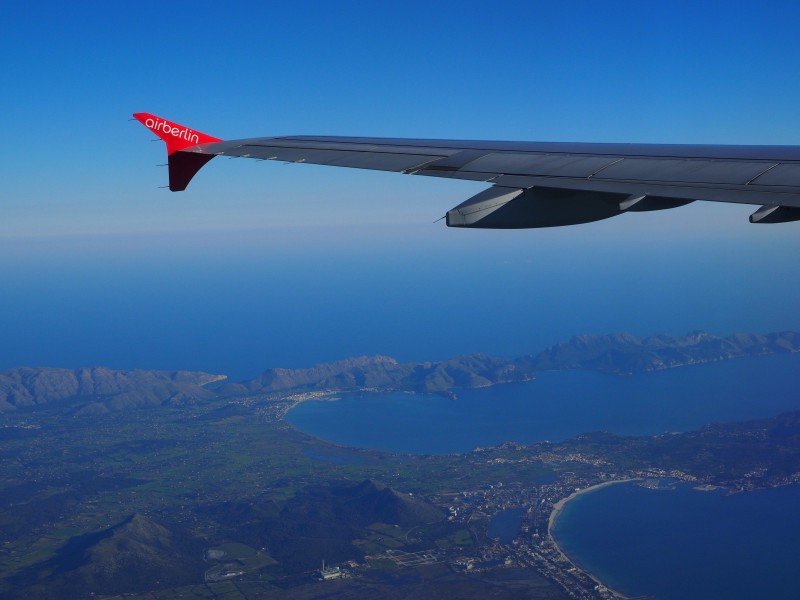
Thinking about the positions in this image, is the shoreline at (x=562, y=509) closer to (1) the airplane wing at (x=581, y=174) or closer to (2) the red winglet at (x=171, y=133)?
(1) the airplane wing at (x=581, y=174)

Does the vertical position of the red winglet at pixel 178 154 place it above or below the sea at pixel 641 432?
above

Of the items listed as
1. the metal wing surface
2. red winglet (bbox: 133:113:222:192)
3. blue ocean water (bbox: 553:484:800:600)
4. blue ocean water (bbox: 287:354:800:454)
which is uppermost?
red winglet (bbox: 133:113:222:192)

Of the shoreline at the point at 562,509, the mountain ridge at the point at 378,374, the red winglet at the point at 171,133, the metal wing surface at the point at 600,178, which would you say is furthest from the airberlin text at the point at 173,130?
the mountain ridge at the point at 378,374

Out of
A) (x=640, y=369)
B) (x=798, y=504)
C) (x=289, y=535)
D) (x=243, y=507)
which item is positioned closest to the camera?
(x=289, y=535)

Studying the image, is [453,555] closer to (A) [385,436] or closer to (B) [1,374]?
(A) [385,436]

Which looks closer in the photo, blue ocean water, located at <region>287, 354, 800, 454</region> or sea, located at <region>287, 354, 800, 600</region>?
sea, located at <region>287, 354, 800, 600</region>

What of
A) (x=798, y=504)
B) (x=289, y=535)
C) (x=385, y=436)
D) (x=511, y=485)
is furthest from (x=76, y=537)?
(x=798, y=504)

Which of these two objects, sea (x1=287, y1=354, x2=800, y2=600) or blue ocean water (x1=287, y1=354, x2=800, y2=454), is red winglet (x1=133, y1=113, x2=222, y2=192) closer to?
sea (x1=287, y1=354, x2=800, y2=600)

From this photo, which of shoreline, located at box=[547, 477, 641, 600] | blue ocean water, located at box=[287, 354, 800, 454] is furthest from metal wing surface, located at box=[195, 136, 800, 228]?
blue ocean water, located at box=[287, 354, 800, 454]
